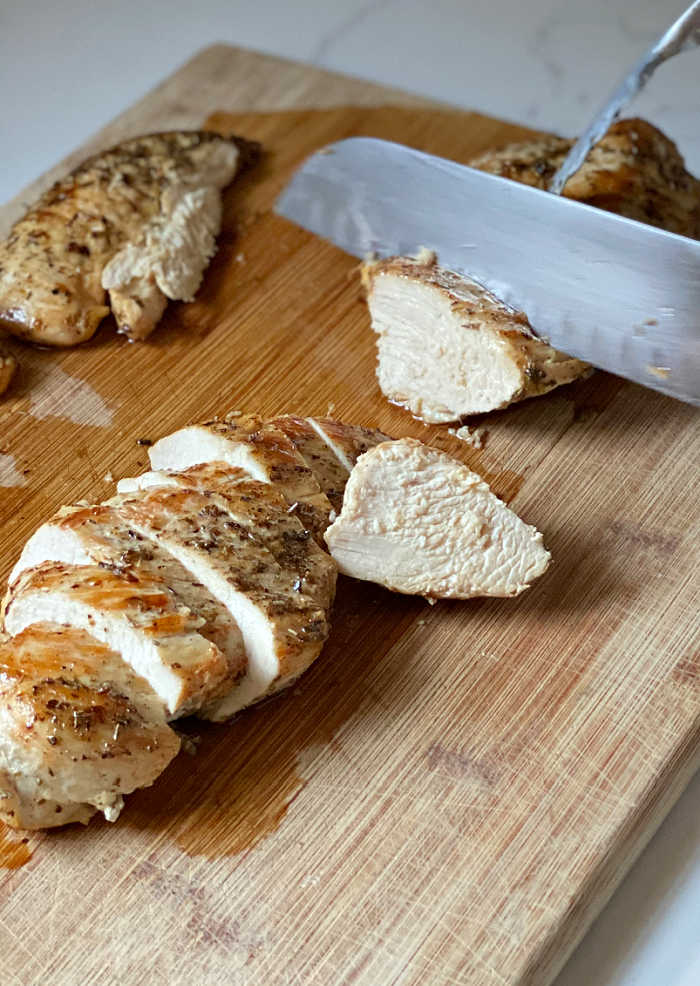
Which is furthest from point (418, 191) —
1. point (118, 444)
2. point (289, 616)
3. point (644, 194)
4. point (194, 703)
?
point (194, 703)

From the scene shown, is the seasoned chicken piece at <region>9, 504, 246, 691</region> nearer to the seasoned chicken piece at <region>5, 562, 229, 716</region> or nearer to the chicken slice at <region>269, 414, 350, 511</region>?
the seasoned chicken piece at <region>5, 562, 229, 716</region>

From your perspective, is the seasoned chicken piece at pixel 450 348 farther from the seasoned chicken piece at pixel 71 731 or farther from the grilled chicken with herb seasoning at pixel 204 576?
the seasoned chicken piece at pixel 71 731

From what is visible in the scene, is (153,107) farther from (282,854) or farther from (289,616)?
(282,854)

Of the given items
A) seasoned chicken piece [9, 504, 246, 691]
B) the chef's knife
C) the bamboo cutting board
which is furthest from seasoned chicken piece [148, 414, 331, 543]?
the chef's knife

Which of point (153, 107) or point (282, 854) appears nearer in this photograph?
point (282, 854)

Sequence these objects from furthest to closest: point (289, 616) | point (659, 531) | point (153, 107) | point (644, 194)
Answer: point (153, 107) < point (644, 194) < point (659, 531) < point (289, 616)

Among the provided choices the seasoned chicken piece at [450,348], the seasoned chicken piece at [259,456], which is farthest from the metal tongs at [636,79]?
the seasoned chicken piece at [259,456]
